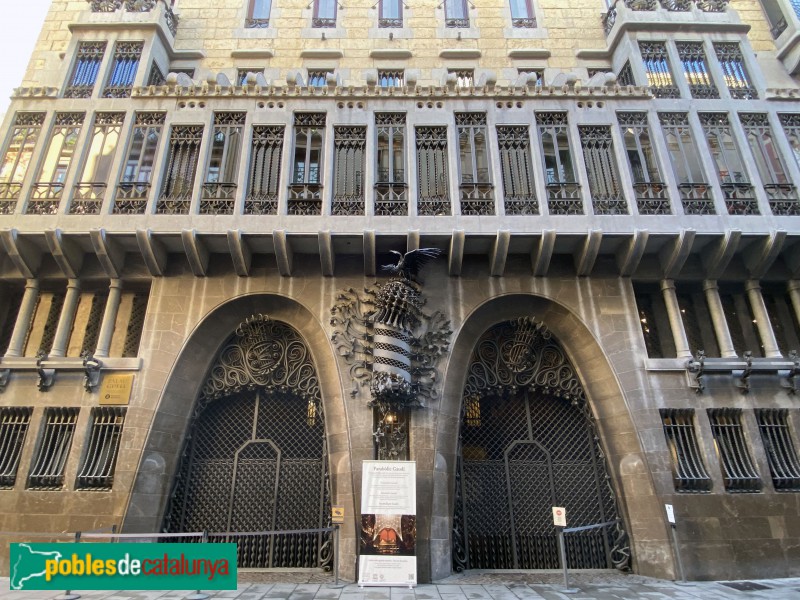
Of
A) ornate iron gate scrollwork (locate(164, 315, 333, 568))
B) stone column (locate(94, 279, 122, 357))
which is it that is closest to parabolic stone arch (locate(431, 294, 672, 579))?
ornate iron gate scrollwork (locate(164, 315, 333, 568))

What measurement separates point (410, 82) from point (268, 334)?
28.8 feet

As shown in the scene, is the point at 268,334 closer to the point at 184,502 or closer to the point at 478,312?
the point at 184,502

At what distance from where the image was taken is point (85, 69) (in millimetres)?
15125

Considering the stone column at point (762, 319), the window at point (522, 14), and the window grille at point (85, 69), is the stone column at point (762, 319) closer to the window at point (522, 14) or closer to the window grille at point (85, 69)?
the window at point (522, 14)

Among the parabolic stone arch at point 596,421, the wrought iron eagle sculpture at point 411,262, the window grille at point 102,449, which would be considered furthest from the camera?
the wrought iron eagle sculpture at point 411,262

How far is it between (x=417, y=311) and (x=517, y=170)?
5224 millimetres

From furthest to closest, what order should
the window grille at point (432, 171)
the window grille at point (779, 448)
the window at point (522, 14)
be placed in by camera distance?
the window at point (522, 14), the window grille at point (432, 171), the window grille at point (779, 448)

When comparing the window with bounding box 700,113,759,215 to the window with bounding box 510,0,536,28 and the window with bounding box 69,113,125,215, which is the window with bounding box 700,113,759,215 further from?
the window with bounding box 69,113,125,215

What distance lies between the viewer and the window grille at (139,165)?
13.1 meters

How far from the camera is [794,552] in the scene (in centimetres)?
1092

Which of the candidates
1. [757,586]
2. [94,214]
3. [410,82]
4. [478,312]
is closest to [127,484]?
[94,214]

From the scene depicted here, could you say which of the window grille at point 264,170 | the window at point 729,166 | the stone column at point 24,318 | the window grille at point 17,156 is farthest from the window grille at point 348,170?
the window at point 729,166

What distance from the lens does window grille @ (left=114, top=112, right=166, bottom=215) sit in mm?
13062

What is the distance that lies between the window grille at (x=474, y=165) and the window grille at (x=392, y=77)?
429 cm
